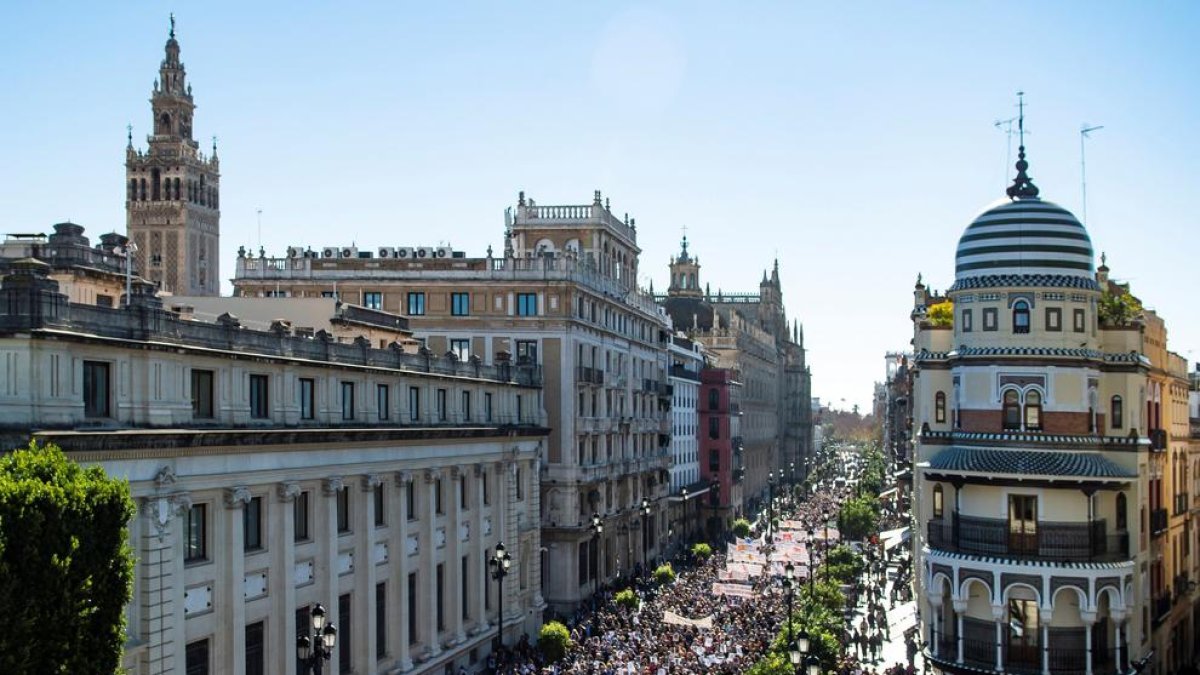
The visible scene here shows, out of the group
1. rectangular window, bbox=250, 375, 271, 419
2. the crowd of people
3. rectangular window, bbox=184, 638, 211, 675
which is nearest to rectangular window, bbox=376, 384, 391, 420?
rectangular window, bbox=250, 375, 271, 419

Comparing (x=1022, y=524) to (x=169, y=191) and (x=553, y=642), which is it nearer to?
(x=553, y=642)

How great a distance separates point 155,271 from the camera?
129875mm

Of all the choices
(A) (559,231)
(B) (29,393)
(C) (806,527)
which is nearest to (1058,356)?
(B) (29,393)

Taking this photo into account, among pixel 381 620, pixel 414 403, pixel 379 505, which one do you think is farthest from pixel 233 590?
pixel 414 403

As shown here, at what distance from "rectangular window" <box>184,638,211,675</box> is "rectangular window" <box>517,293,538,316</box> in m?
36.6

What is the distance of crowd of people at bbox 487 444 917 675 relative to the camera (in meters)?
49.4

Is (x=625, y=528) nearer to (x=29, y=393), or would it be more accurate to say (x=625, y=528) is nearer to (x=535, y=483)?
(x=535, y=483)

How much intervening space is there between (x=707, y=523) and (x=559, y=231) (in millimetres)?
47248

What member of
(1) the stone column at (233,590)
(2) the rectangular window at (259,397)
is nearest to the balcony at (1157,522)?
(2) the rectangular window at (259,397)

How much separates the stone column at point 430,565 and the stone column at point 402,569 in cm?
156

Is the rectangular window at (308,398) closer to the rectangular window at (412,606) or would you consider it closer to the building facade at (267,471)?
the building facade at (267,471)

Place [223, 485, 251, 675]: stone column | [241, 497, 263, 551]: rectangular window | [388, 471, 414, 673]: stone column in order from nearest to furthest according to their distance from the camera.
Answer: [223, 485, 251, 675]: stone column, [241, 497, 263, 551]: rectangular window, [388, 471, 414, 673]: stone column

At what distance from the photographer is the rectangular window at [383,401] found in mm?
42406

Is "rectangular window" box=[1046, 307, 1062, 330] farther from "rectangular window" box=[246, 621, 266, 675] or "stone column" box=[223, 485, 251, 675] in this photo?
"rectangular window" box=[246, 621, 266, 675]
